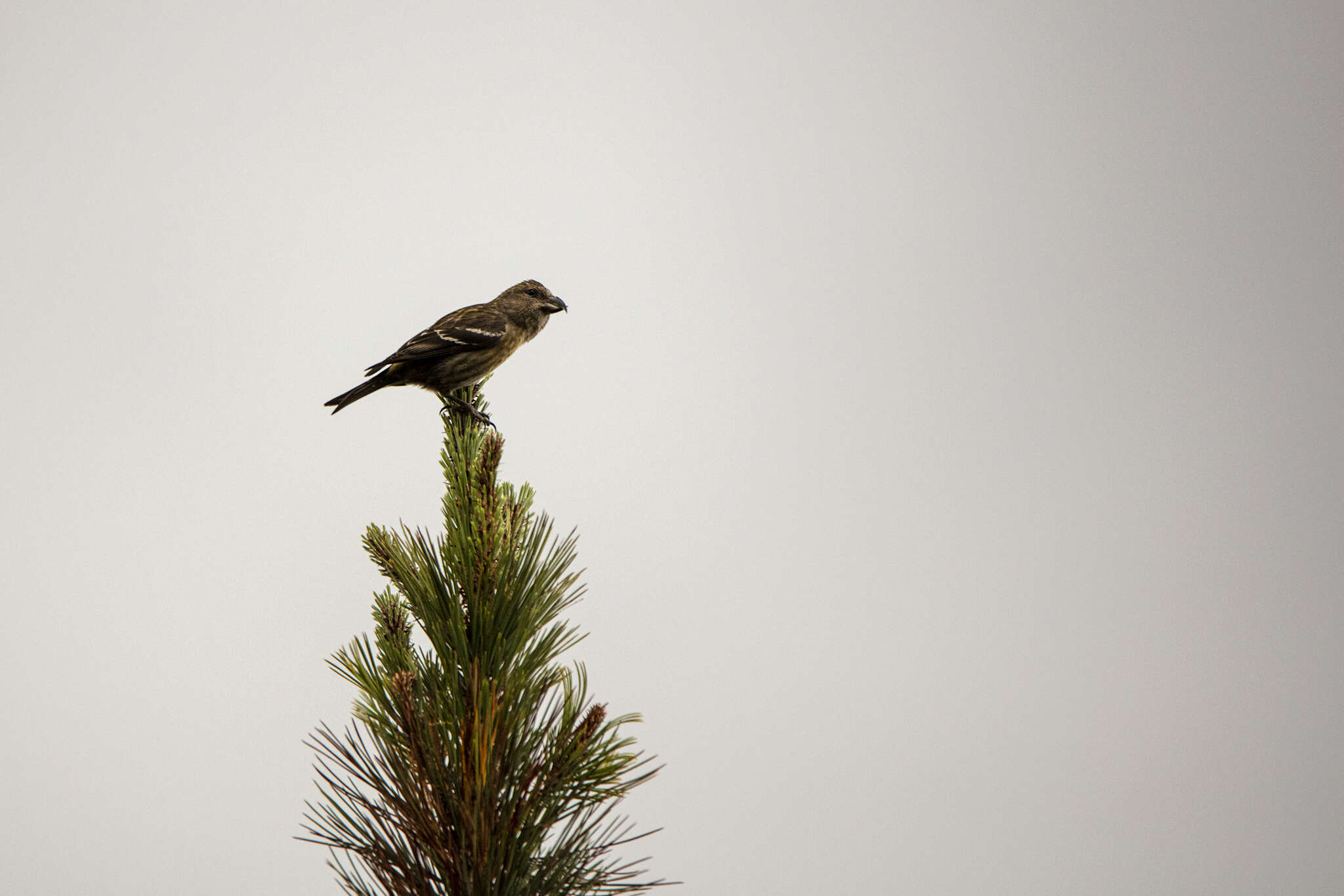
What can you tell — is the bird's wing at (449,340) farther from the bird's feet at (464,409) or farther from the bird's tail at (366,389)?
the bird's feet at (464,409)

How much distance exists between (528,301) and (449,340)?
23.6 inches

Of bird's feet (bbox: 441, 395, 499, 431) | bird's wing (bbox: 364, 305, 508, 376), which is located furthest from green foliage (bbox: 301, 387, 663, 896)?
bird's wing (bbox: 364, 305, 508, 376)

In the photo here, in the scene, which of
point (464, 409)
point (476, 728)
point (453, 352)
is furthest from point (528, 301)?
point (476, 728)

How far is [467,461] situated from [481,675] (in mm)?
595

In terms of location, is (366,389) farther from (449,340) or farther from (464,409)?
(464,409)

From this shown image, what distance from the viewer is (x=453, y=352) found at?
382 cm

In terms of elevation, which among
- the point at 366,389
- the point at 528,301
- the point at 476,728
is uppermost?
the point at 528,301

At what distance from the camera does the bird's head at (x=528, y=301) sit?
13.7ft

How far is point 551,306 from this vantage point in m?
4.15

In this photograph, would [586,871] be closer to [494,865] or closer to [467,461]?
[494,865]

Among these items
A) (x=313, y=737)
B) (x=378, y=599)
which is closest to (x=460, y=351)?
(x=378, y=599)

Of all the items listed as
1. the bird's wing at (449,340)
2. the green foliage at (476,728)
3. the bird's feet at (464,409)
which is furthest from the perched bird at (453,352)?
the green foliage at (476,728)

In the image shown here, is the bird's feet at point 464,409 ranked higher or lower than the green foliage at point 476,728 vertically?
higher

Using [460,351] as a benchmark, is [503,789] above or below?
below
